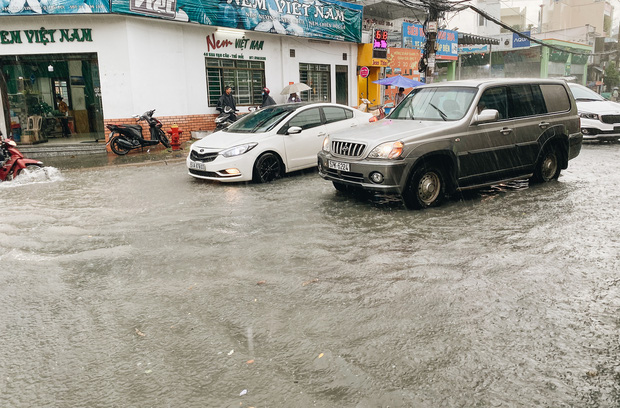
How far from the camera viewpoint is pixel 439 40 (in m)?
30.2

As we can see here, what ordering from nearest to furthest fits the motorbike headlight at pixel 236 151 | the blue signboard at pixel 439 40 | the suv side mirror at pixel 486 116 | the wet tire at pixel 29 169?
the suv side mirror at pixel 486 116, the motorbike headlight at pixel 236 151, the wet tire at pixel 29 169, the blue signboard at pixel 439 40

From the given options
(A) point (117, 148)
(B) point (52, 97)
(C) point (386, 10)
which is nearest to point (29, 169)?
(A) point (117, 148)

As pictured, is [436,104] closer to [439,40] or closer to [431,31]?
[431,31]

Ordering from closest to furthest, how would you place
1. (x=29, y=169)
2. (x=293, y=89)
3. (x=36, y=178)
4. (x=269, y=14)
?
1. (x=36, y=178)
2. (x=29, y=169)
3. (x=269, y=14)
4. (x=293, y=89)

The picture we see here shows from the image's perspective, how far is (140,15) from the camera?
46.4 ft

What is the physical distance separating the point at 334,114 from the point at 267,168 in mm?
2141

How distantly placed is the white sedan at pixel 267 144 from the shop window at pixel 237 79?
25.4 feet

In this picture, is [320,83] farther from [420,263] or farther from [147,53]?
[420,263]

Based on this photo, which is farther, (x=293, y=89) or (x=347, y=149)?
(x=293, y=89)

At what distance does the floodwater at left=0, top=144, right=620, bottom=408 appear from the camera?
9.46 ft

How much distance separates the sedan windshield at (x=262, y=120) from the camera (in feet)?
31.7

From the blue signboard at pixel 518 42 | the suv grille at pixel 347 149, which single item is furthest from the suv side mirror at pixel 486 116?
the blue signboard at pixel 518 42

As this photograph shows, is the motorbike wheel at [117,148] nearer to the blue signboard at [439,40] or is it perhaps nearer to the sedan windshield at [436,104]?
the sedan windshield at [436,104]

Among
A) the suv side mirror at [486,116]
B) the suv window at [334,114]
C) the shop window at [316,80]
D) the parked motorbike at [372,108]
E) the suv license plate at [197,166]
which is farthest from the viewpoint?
the shop window at [316,80]
